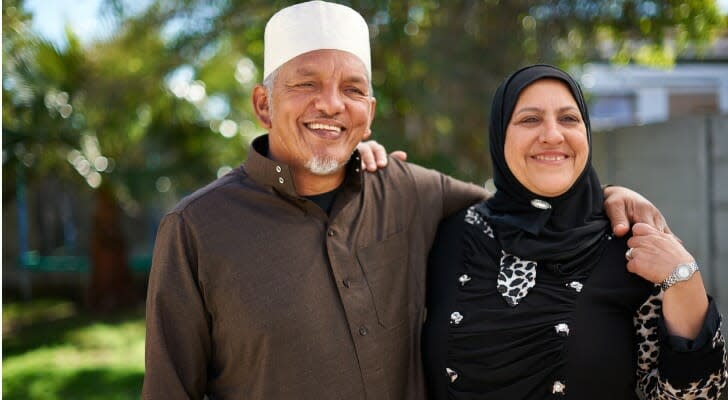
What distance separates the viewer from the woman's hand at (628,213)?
84.7 inches

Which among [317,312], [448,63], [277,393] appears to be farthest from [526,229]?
[448,63]

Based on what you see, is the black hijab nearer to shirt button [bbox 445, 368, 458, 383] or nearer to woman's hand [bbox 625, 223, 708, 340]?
woman's hand [bbox 625, 223, 708, 340]

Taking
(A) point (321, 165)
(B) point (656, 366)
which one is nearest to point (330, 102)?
(A) point (321, 165)

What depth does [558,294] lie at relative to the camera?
211 cm

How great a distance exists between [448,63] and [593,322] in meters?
3.62

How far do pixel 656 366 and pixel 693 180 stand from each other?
3.57 meters

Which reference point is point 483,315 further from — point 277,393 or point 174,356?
point 174,356

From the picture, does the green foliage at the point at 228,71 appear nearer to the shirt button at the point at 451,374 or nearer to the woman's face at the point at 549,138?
the woman's face at the point at 549,138

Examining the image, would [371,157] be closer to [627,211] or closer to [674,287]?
[627,211]

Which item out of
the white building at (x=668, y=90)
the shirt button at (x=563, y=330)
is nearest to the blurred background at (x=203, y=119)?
the white building at (x=668, y=90)

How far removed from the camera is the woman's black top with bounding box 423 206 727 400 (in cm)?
200

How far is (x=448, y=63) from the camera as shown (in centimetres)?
539

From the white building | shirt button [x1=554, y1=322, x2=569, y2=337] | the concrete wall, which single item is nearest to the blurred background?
the concrete wall

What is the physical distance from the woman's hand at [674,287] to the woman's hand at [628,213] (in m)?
0.14
